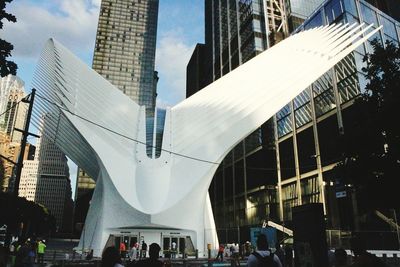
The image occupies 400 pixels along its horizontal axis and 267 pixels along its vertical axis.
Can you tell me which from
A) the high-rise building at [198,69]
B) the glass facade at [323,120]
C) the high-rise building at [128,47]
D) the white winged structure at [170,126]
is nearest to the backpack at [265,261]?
the white winged structure at [170,126]

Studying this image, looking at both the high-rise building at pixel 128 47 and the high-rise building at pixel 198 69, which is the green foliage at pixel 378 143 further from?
the high-rise building at pixel 128 47

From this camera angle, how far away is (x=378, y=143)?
13.1 metres

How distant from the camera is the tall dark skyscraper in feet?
449

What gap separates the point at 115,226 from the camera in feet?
94.8

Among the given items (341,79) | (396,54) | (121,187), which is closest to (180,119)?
(121,187)

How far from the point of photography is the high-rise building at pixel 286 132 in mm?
36688

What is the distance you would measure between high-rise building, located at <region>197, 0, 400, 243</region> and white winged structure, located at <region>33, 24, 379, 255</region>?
5745mm

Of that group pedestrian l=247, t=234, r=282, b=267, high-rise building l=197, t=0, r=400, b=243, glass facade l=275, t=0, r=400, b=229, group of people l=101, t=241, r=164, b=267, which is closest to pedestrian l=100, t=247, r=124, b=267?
group of people l=101, t=241, r=164, b=267

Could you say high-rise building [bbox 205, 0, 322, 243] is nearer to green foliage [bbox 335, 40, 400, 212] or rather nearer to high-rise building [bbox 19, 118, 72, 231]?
green foliage [bbox 335, 40, 400, 212]

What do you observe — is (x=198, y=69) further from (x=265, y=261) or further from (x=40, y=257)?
(x=265, y=261)

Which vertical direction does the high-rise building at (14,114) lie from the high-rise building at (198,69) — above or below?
below

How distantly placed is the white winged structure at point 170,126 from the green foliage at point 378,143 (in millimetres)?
16169

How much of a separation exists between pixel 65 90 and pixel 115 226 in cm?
1215

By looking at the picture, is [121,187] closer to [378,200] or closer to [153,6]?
[378,200]
